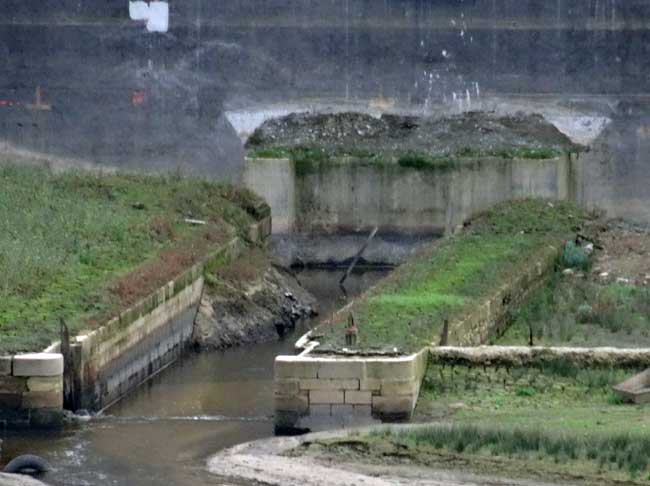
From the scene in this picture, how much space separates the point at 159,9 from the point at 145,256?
38.4ft

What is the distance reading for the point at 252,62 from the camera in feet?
137

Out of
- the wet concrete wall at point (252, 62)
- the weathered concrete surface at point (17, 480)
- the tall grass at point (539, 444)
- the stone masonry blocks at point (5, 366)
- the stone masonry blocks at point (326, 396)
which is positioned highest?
the wet concrete wall at point (252, 62)

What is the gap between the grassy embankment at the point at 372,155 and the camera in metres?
41.1

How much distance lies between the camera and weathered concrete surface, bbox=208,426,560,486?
72.9ft

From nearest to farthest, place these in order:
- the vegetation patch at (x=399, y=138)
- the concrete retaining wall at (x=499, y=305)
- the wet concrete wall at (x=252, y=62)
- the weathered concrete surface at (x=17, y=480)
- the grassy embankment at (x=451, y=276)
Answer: the weathered concrete surface at (x=17, y=480) → the grassy embankment at (x=451, y=276) → the concrete retaining wall at (x=499, y=305) → the vegetation patch at (x=399, y=138) → the wet concrete wall at (x=252, y=62)

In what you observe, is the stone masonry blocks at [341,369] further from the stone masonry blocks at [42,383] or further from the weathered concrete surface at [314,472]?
the stone masonry blocks at [42,383]

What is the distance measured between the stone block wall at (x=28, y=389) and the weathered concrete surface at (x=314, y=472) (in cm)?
218

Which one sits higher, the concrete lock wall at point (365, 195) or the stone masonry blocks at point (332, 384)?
the concrete lock wall at point (365, 195)

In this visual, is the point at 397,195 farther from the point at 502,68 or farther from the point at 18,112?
the point at 18,112

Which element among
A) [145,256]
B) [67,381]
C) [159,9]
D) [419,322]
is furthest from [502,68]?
[67,381]

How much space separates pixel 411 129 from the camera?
4162 cm

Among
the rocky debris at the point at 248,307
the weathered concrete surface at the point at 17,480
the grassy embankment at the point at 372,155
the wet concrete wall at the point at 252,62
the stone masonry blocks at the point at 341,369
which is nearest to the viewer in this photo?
the weathered concrete surface at the point at 17,480

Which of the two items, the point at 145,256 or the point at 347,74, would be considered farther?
the point at 347,74

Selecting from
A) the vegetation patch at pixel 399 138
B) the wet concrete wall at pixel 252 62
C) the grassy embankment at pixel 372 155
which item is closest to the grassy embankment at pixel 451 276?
the grassy embankment at pixel 372 155
